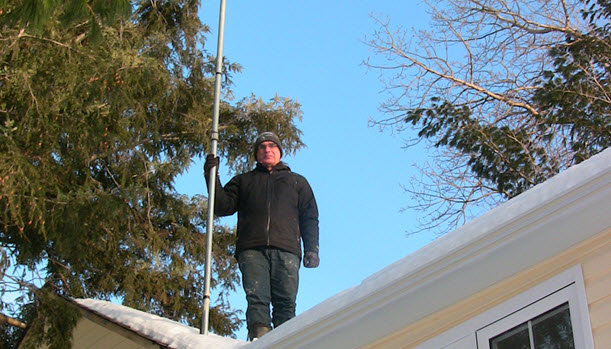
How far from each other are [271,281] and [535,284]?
9.58ft

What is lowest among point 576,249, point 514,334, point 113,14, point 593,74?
point 514,334

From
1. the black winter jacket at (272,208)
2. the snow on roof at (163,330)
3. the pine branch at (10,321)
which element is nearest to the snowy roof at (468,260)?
the snow on roof at (163,330)

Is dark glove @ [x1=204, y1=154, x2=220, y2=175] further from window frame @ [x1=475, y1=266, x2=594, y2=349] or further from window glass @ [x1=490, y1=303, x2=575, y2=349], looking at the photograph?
window glass @ [x1=490, y1=303, x2=575, y2=349]

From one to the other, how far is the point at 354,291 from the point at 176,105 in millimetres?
10335

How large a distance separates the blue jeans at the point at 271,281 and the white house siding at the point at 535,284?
2098mm

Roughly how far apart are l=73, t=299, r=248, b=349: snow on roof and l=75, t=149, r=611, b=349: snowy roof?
4.73ft

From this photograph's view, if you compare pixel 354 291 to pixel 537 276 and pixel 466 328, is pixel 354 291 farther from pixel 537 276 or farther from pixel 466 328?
pixel 537 276

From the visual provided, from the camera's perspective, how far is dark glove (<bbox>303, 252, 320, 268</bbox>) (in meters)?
6.89

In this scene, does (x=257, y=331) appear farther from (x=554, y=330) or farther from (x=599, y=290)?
(x=599, y=290)

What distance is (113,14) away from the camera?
6.86 m

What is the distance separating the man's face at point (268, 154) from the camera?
7.13m

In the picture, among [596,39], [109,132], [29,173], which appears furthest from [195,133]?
[596,39]

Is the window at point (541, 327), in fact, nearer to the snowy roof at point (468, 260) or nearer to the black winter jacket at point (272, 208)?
the snowy roof at point (468, 260)

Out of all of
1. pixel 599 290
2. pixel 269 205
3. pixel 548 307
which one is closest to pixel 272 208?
pixel 269 205
